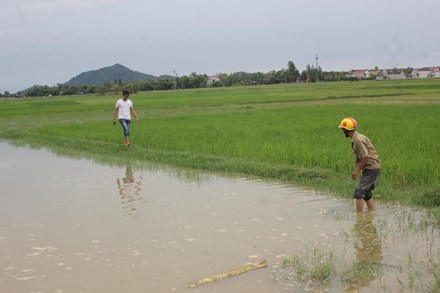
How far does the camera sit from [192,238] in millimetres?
4664

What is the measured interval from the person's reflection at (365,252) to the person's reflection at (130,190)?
2560 mm

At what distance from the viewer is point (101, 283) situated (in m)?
3.65

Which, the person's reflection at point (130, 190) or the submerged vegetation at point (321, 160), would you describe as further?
the person's reflection at point (130, 190)

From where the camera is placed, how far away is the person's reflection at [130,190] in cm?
611

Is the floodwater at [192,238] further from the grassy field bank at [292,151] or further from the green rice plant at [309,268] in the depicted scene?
the grassy field bank at [292,151]

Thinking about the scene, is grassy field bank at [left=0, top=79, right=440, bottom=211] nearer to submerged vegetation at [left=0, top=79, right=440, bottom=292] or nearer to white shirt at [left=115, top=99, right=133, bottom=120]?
submerged vegetation at [left=0, top=79, right=440, bottom=292]

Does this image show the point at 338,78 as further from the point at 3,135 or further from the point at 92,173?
→ the point at 92,173

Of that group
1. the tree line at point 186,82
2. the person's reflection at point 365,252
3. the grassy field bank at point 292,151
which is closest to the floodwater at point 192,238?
the person's reflection at point 365,252

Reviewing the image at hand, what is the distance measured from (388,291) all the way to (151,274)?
1.77m

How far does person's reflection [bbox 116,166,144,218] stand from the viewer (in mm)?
6109

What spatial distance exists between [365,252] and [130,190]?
4119 millimetres

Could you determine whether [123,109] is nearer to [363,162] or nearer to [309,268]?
[363,162]

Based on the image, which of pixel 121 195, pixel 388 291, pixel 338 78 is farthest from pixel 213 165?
pixel 338 78

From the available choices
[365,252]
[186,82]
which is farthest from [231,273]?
[186,82]
